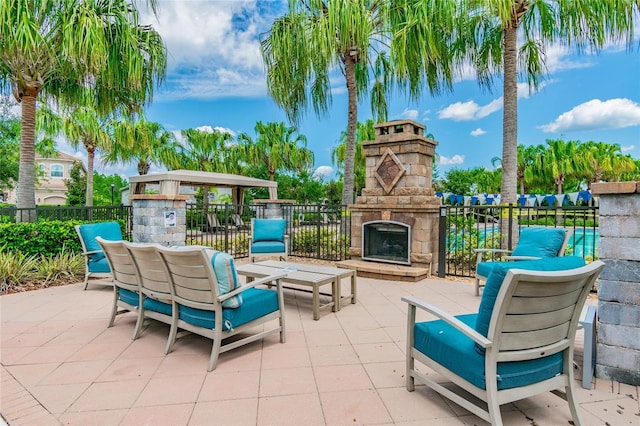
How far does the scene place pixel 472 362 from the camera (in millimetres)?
1844

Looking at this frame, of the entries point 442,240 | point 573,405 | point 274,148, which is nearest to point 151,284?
point 573,405

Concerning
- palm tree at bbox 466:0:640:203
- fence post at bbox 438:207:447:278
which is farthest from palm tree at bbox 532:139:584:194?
fence post at bbox 438:207:447:278

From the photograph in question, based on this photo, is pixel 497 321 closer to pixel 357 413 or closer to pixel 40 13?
pixel 357 413

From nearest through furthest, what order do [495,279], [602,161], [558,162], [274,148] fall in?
[495,279] < [274,148] < [602,161] < [558,162]

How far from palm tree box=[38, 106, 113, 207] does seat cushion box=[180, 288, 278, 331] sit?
46.6 feet

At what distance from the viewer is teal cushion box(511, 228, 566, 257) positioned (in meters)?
4.32

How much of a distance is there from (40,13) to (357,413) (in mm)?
7499

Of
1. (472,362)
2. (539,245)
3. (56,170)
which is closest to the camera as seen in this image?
(472,362)

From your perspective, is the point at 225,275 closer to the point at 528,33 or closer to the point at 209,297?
the point at 209,297

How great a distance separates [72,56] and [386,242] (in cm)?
620

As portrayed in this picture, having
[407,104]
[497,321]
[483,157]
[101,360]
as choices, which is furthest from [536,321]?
[483,157]

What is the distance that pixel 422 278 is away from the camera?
5965mm

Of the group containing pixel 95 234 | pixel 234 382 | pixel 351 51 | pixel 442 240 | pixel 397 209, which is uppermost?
pixel 351 51

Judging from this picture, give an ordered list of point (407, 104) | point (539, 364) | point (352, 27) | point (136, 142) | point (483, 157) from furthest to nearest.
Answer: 1. point (483, 157)
2. point (136, 142)
3. point (407, 104)
4. point (352, 27)
5. point (539, 364)
